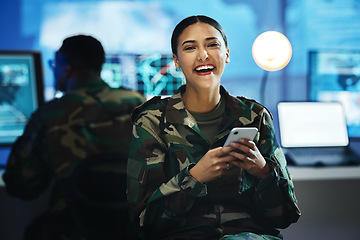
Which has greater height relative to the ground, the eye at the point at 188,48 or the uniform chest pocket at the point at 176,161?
the eye at the point at 188,48

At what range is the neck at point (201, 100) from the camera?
113cm

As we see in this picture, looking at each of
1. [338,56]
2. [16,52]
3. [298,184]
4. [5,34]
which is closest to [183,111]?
[298,184]

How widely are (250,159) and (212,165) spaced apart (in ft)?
0.39

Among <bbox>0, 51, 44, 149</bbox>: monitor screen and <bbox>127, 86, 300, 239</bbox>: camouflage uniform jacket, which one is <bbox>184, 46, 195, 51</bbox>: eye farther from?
<bbox>0, 51, 44, 149</bbox>: monitor screen

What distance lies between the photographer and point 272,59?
177 cm

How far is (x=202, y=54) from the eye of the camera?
42.2 inches

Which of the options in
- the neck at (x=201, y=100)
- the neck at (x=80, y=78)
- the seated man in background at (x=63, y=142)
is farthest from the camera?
the neck at (x=80, y=78)

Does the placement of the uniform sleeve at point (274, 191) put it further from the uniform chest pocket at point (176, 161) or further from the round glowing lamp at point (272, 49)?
the round glowing lamp at point (272, 49)

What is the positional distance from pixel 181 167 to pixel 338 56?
1510 mm

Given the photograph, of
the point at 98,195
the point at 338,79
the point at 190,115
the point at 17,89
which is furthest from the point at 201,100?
the point at 338,79

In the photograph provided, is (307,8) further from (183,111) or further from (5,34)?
(5,34)

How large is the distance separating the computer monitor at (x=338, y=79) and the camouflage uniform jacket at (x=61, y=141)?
1302mm

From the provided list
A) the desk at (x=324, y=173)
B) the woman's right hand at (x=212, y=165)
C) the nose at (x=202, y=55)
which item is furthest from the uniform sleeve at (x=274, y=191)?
the desk at (x=324, y=173)

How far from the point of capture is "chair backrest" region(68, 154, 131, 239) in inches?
40.4
